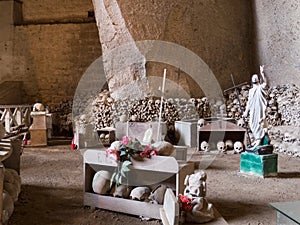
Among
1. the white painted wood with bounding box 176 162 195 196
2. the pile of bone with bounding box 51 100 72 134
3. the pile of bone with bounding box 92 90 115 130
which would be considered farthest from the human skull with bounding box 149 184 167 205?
the pile of bone with bounding box 51 100 72 134

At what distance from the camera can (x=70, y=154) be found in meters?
6.93

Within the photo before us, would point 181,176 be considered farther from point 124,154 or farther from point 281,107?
point 281,107

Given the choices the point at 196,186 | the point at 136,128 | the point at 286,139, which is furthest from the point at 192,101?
the point at 196,186

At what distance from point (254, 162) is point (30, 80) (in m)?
8.13

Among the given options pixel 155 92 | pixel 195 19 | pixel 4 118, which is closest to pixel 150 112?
pixel 155 92

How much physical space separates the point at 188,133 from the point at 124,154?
4049mm

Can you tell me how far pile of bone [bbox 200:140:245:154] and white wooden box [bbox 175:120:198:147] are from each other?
362mm

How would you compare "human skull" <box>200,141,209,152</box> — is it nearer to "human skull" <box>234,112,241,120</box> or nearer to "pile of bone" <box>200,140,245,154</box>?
"pile of bone" <box>200,140,245,154</box>

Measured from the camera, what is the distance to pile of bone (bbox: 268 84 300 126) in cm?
716

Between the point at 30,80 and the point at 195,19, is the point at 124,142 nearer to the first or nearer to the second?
the point at 195,19

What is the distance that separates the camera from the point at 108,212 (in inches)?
148

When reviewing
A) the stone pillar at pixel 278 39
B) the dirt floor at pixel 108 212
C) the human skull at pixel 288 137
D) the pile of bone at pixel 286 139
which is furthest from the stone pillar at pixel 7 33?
the human skull at pixel 288 137

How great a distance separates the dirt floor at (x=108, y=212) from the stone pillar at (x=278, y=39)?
80.8 inches

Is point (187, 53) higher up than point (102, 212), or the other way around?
point (187, 53)
